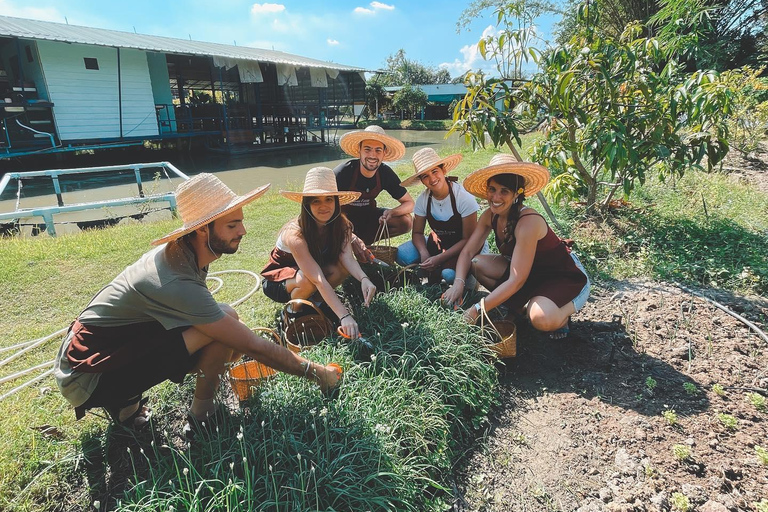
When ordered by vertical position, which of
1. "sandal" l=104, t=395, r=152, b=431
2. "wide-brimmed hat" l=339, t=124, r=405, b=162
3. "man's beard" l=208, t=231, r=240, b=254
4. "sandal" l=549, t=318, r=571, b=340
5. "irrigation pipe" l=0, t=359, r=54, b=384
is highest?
"wide-brimmed hat" l=339, t=124, r=405, b=162

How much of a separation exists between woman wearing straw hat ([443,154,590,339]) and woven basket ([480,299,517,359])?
0.10 metres

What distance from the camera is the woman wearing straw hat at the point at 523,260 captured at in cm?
247

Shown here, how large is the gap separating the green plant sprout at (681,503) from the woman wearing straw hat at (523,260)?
102 centimetres

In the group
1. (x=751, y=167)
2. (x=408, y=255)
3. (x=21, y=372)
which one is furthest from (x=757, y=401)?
(x=751, y=167)

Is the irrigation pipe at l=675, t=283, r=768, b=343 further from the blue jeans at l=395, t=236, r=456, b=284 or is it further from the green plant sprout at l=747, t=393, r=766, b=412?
the blue jeans at l=395, t=236, r=456, b=284

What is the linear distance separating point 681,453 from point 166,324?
218 centimetres

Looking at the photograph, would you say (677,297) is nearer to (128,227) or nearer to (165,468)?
(165,468)

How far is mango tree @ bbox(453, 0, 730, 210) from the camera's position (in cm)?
312

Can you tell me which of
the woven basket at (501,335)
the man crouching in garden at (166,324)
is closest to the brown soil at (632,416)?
the woven basket at (501,335)

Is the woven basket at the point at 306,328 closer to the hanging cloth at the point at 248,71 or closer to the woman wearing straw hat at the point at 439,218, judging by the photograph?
the woman wearing straw hat at the point at 439,218

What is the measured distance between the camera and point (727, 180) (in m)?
5.94

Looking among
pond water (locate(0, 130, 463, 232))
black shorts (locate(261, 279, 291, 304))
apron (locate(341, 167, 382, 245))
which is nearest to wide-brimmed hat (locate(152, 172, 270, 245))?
black shorts (locate(261, 279, 291, 304))

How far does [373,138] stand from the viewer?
355 cm

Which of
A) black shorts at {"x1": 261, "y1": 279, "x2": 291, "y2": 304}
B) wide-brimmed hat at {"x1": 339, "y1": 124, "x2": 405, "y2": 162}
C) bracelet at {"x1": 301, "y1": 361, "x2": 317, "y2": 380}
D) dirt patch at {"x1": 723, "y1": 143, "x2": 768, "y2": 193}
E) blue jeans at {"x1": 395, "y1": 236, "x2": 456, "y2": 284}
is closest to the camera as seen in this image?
bracelet at {"x1": 301, "y1": 361, "x2": 317, "y2": 380}
